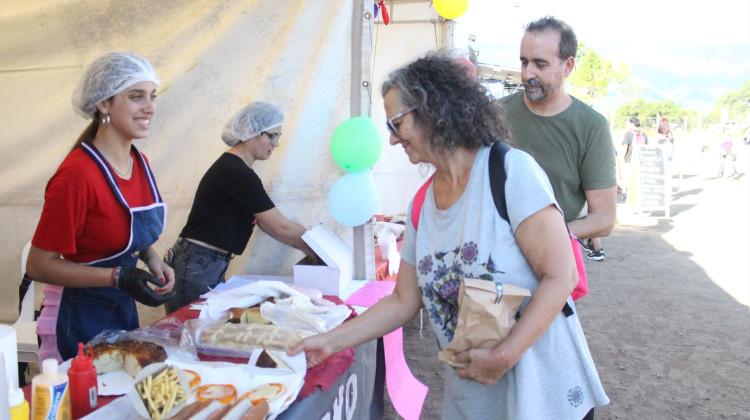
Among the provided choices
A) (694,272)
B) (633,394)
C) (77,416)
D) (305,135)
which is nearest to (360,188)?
(305,135)

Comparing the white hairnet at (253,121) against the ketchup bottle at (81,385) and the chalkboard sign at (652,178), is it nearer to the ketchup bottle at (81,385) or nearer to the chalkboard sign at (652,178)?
the ketchup bottle at (81,385)

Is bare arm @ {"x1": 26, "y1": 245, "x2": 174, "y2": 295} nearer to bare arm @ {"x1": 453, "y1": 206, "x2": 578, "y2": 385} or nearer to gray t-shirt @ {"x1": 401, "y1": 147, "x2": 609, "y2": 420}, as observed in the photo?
gray t-shirt @ {"x1": 401, "y1": 147, "x2": 609, "y2": 420}

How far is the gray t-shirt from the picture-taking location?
1387mm

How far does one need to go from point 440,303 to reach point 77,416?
3.14 ft

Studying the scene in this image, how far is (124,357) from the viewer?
1706 mm

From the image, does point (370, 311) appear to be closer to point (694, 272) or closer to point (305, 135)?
point (305, 135)

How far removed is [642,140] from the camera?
13.4 meters

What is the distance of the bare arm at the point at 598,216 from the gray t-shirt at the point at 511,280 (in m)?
0.82

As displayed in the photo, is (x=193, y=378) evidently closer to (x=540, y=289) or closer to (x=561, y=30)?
(x=540, y=289)

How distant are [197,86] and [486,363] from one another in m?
2.43

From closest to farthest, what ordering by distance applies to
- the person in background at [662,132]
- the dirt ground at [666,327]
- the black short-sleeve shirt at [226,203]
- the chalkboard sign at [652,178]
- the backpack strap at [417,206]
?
1. the backpack strap at [417,206]
2. the black short-sleeve shirt at [226,203]
3. the dirt ground at [666,327]
4. the chalkboard sign at [652,178]
5. the person in background at [662,132]

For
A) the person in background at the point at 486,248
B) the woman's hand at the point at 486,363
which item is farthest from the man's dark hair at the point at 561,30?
the woman's hand at the point at 486,363

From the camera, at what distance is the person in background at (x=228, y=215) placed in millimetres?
2705

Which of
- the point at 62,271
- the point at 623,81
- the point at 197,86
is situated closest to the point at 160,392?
the point at 62,271
